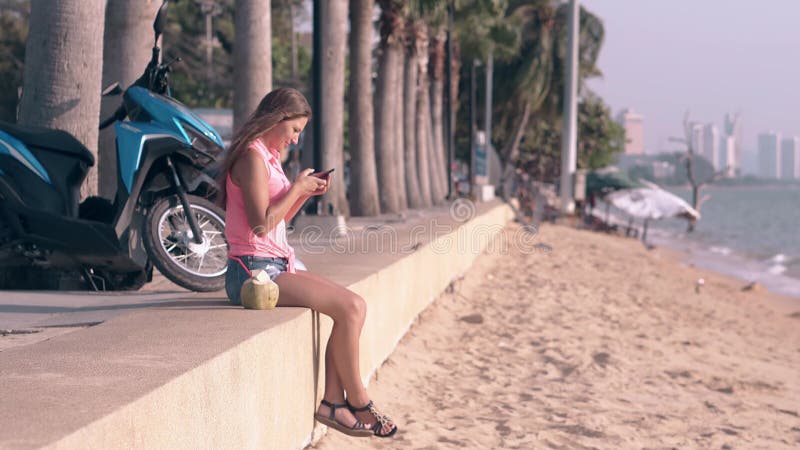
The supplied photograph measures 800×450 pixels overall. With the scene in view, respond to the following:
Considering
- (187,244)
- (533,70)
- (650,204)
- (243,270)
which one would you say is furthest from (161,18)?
(533,70)

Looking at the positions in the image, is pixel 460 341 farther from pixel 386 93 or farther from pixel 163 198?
pixel 386 93

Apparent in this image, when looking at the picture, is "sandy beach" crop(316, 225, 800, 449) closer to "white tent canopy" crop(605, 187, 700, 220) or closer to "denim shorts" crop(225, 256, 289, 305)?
"denim shorts" crop(225, 256, 289, 305)

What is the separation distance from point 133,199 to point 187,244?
43 cm

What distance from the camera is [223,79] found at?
143 ft

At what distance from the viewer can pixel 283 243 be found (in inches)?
203

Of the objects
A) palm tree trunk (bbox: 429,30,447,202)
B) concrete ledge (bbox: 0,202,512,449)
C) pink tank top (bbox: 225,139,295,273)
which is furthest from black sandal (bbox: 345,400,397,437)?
palm tree trunk (bbox: 429,30,447,202)

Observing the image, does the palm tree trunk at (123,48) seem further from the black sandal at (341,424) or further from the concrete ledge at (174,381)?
the black sandal at (341,424)

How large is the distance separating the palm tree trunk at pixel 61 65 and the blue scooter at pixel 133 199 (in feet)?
2.10

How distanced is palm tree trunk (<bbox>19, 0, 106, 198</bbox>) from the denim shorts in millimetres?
2723

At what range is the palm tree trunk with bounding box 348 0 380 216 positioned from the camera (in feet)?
67.1


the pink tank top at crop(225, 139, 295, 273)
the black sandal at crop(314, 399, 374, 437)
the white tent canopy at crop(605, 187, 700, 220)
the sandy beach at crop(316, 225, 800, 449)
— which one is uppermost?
the pink tank top at crop(225, 139, 295, 273)

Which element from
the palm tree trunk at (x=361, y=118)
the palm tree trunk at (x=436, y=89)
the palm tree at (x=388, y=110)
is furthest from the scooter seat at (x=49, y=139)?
the palm tree trunk at (x=436, y=89)

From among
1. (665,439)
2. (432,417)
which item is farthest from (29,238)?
(665,439)

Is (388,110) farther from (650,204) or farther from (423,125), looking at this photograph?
Result: (650,204)
